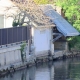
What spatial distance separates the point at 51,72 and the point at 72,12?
13596mm

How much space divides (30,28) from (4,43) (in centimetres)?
645

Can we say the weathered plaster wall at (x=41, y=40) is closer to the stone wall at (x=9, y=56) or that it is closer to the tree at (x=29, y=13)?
the tree at (x=29, y=13)

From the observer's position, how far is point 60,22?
54750 millimetres

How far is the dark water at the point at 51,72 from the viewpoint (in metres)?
41.3

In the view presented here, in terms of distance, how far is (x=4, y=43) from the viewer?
43.5m

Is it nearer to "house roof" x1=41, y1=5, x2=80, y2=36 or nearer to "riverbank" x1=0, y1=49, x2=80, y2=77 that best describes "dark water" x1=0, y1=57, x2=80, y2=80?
"riverbank" x1=0, y1=49, x2=80, y2=77

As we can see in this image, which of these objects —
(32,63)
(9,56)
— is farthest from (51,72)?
(9,56)

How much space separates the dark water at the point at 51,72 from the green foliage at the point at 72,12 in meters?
6.04

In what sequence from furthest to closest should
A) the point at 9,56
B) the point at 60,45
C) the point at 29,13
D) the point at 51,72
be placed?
the point at 60,45, the point at 29,13, the point at 51,72, the point at 9,56

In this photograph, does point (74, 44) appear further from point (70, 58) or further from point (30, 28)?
point (30, 28)

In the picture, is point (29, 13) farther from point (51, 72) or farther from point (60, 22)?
point (51, 72)

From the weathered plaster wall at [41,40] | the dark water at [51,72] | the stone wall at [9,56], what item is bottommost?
the dark water at [51,72]

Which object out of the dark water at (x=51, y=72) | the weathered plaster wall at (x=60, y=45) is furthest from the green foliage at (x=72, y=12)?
the dark water at (x=51, y=72)

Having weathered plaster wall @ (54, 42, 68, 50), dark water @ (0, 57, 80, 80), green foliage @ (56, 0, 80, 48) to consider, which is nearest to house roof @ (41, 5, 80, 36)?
green foliage @ (56, 0, 80, 48)
